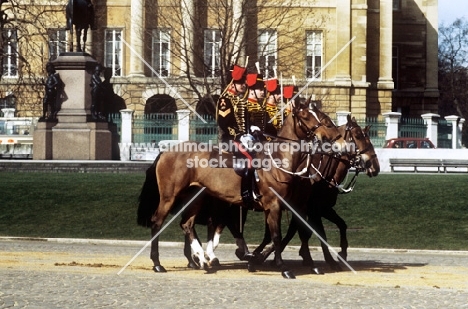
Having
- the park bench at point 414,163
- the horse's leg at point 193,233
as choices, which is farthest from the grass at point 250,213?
the park bench at point 414,163

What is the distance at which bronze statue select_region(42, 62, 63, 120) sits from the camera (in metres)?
38.3

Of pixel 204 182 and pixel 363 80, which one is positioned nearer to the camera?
pixel 204 182

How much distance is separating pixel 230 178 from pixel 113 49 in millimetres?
62221

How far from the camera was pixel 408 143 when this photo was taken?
189 ft

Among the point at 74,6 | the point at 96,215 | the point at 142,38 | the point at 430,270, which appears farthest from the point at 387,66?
the point at 430,270

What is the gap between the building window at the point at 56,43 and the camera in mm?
62375

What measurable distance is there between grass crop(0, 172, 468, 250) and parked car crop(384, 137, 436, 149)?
793 inches

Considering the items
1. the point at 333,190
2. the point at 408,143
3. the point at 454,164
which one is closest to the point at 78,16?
the point at 454,164

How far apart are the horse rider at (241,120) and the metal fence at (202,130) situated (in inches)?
1443

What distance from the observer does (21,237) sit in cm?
2816

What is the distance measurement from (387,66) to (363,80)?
157 inches

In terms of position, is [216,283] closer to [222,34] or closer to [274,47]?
[222,34]

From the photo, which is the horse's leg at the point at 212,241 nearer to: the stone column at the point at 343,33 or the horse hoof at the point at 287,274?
the horse hoof at the point at 287,274

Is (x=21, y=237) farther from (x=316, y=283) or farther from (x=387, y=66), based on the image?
(x=387, y=66)
